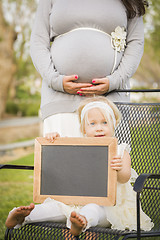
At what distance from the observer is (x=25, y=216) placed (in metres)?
2.17

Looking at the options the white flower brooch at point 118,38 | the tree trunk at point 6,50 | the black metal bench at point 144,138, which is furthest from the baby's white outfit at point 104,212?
the tree trunk at point 6,50

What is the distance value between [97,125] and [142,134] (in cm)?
62

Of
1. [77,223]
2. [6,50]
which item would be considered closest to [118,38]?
[77,223]

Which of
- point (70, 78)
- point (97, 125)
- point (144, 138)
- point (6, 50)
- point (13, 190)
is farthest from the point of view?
point (6, 50)

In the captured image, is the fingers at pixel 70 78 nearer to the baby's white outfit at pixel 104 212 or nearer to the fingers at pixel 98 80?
the fingers at pixel 98 80

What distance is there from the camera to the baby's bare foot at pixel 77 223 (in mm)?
1979

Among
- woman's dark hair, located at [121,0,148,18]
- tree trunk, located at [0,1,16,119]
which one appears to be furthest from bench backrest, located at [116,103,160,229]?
tree trunk, located at [0,1,16,119]

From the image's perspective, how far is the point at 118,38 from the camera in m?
2.69

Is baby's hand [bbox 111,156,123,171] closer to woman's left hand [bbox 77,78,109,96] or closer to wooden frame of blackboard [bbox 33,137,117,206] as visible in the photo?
wooden frame of blackboard [bbox 33,137,117,206]

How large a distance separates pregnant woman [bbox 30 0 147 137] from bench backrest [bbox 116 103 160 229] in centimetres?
23

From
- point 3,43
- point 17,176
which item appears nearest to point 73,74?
point 17,176

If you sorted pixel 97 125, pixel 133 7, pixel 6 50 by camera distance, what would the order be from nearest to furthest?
1. pixel 97 125
2. pixel 133 7
3. pixel 6 50

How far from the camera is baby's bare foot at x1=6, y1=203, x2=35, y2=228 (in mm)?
2111

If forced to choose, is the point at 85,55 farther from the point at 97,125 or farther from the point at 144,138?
the point at 144,138
